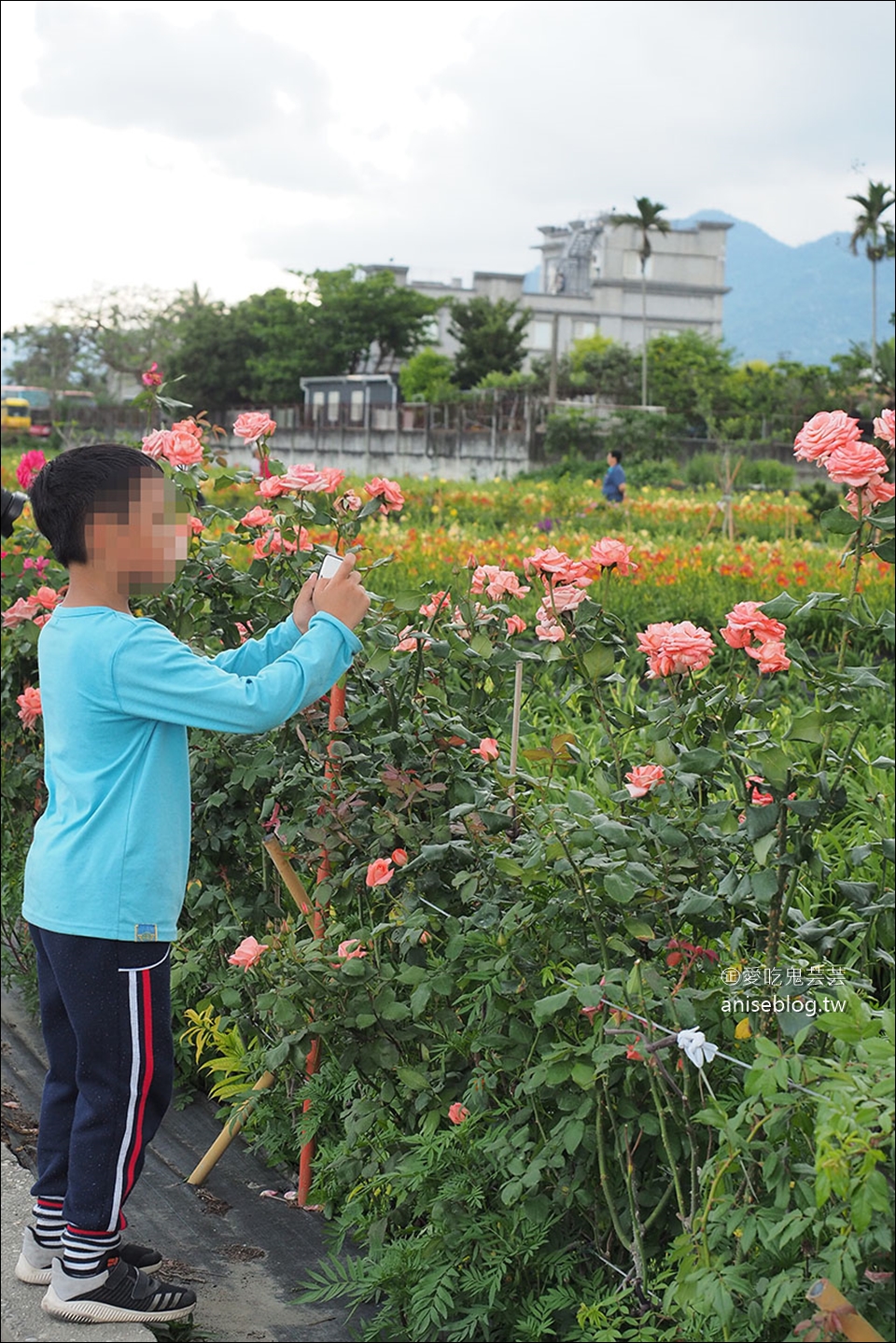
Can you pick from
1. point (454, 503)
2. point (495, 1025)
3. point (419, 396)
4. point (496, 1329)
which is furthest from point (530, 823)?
point (419, 396)

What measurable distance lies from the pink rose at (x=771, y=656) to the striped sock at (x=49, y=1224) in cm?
158

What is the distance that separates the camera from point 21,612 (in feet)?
12.5

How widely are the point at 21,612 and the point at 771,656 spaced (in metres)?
2.46

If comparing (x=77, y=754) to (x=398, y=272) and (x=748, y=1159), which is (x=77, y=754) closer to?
(x=748, y=1159)

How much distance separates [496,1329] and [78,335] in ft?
245

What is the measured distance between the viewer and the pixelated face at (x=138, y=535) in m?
2.13

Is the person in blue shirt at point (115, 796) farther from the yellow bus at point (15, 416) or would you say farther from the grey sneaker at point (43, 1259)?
the yellow bus at point (15, 416)

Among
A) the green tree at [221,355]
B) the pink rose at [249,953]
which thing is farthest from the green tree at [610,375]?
the pink rose at [249,953]

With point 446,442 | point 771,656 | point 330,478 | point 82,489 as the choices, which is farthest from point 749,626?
point 446,442

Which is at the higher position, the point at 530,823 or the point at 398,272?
the point at 398,272

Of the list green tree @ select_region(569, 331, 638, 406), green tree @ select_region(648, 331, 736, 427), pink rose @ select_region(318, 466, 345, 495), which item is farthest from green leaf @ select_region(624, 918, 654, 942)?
green tree @ select_region(569, 331, 638, 406)

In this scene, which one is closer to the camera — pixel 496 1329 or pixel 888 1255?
pixel 888 1255

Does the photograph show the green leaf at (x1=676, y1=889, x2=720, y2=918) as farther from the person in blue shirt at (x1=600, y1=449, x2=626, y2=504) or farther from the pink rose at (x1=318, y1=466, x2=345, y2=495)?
the person in blue shirt at (x1=600, y1=449, x2=626, y2=504)

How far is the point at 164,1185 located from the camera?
2.94 meters
